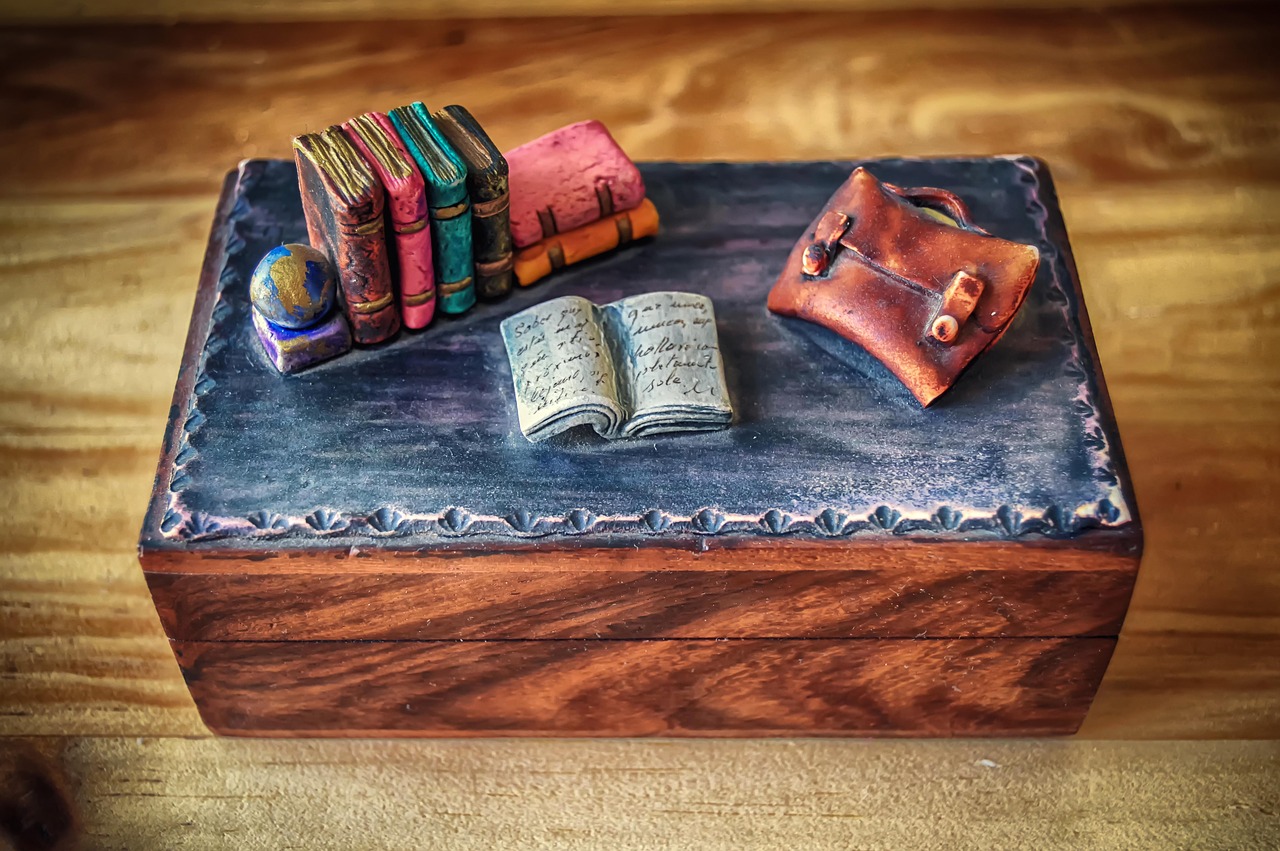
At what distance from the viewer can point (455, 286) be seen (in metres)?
1.83

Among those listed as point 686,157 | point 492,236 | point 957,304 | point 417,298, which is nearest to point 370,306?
point 417,298

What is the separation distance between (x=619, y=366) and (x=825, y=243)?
268 millimetres


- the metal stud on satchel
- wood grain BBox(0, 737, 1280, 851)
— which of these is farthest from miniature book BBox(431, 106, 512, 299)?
wood grain BBox(0, 737, 1280, 851)

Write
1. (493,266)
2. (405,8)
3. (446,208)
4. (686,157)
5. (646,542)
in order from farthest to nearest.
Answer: (405,8), (686,157), (493,266), (446,208), (646,542)

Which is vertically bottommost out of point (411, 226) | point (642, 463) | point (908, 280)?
point (642, 463)

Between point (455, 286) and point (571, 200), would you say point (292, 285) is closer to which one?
point (455, 286)

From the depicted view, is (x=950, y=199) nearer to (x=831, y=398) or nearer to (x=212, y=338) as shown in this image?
(x=831, y=398)

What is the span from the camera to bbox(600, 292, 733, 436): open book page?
1.70 m

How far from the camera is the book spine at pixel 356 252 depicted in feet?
5.55

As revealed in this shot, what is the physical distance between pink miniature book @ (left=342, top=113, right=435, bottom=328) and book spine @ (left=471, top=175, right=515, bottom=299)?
61mm

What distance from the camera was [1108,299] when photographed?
2314 mm

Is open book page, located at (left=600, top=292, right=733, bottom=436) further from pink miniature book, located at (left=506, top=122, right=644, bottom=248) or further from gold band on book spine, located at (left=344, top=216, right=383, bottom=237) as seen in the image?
gold band on book spine, located at (left=344, top=216, right=383, bottom=237)

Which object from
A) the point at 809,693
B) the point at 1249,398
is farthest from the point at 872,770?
the point at 1249,398

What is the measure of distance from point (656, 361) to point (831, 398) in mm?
197
